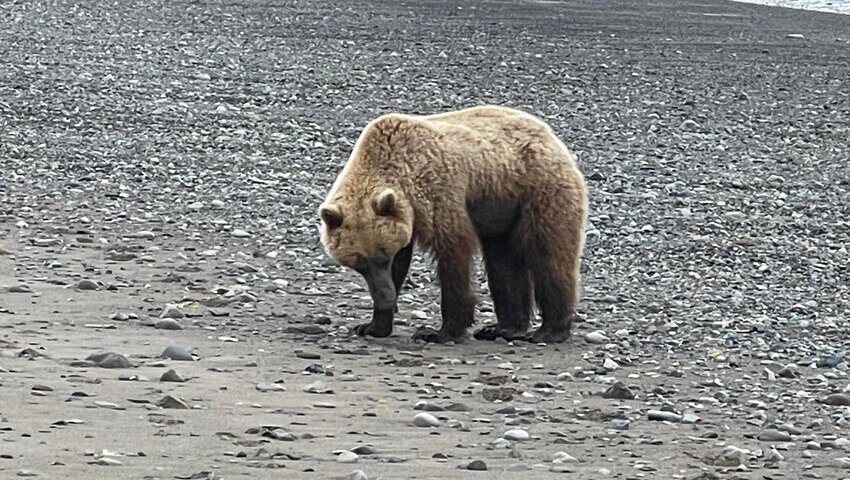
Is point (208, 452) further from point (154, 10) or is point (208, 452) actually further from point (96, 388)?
point (154, 10)

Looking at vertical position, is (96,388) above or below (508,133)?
below

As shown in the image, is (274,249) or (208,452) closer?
(208,452)

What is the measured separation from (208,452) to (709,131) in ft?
39.8

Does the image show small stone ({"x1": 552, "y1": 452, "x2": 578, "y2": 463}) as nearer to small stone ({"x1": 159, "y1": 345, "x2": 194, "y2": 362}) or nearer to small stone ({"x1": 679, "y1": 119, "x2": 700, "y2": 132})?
small stone ({"x1": 159, "y1": 345, "x2": 194, "y2": 362})

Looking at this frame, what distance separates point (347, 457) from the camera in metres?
6.32

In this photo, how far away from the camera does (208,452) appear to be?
6.30 m

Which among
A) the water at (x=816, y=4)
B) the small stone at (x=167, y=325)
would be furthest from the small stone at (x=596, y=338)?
the water at (x=816, y=4)

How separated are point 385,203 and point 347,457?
94.6 inches

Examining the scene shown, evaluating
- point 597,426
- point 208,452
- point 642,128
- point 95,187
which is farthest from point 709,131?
point 208,452

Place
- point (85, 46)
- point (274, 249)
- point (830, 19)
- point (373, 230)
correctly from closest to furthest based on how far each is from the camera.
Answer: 1. point (373, 230)
2. point (274, 249)
3. point (85, 46)
4. point (830, 19)

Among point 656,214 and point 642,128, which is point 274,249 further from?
point 642,128

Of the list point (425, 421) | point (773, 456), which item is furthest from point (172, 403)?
point (773, 456)

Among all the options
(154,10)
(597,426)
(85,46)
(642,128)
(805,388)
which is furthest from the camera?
(154,10)

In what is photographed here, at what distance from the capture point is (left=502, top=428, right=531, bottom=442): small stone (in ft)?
22.3
